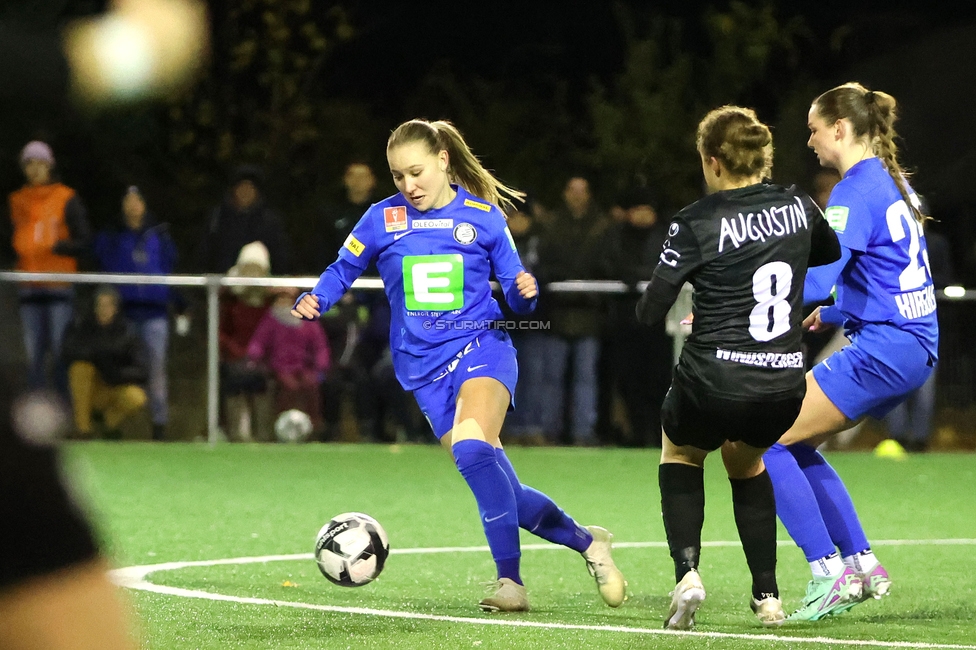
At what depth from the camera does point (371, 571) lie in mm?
5746

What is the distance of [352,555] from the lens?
5.74 m

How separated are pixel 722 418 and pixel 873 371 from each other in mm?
854

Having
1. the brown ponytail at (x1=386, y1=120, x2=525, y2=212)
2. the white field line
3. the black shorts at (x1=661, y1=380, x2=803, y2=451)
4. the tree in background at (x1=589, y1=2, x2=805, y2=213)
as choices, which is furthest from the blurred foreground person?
the tree in background at (x1=589, y1=2, x2=805, y2=213)

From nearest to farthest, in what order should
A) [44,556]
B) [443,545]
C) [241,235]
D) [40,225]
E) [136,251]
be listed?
1. [44,556]
2. [443,545]
3. [40,225]
4. [241,235]
5. [136,251]

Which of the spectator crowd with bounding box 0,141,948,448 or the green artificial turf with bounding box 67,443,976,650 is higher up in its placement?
the spectator crowd with bounding box 0,141,948,448

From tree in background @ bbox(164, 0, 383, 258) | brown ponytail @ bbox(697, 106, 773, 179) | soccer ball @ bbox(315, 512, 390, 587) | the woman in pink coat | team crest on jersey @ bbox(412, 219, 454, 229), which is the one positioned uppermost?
tree in background @ bbox(164, 0, 383, 258)

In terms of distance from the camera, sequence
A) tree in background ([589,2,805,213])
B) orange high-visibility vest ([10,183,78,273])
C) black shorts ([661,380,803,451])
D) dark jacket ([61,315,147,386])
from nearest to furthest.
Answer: black shorts ([661,380,803,451]) → orange high-visibility vest ([10,183,78,273]) → dark jacket ([61,315,147,386]) → tree in background ([589,2,805,213])

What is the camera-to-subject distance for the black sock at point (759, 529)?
17.5ft

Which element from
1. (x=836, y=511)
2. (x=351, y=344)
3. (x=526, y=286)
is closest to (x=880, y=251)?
(x=836, y=511)

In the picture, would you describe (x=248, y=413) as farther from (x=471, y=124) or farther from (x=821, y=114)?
(x=471, y=124)

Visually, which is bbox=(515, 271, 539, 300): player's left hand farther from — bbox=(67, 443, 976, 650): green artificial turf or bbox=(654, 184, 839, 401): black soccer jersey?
bbox=(67, 443, 976, 650): green artificial turf

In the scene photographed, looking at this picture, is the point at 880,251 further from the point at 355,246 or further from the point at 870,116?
the point at 355,246

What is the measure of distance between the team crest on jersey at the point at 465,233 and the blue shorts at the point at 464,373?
355 millimetres

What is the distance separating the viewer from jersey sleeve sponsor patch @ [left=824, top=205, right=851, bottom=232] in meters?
5.67
